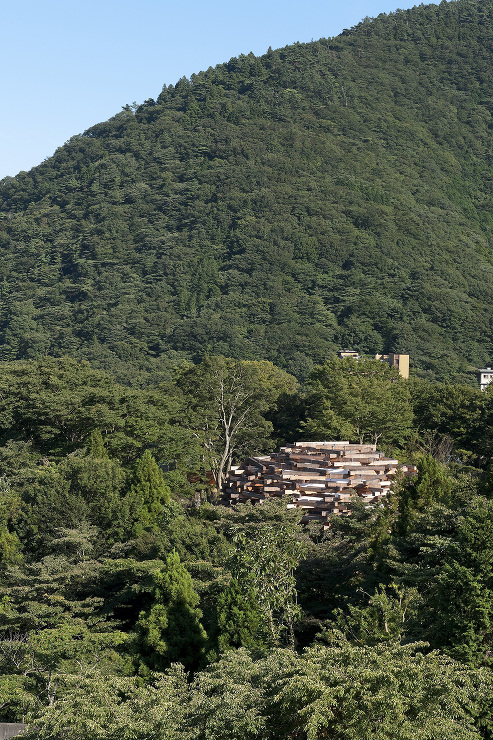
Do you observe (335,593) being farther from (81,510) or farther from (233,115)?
(233,115)

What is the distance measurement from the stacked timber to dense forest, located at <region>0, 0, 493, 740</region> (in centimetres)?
201

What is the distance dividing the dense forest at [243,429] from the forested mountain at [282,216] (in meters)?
0.47

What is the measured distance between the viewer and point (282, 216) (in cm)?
11375

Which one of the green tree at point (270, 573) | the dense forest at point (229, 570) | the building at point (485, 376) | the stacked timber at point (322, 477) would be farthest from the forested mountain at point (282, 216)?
the green tree at point (270, 573)

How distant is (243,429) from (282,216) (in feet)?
236

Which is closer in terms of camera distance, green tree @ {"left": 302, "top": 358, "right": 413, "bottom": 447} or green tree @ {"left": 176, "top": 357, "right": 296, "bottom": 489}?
green tree @ {"left": 302, "top": 358, "right": 413, "bottom": 447}

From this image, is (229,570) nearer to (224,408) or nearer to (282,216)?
(224,408)

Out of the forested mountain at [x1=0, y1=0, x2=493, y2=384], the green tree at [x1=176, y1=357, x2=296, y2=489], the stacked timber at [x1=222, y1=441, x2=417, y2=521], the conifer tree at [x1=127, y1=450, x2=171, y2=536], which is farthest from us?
the forested mountain at [x1=0, y1=0, x2=493, y2=384]

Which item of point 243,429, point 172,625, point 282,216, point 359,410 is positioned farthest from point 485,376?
point 172,625

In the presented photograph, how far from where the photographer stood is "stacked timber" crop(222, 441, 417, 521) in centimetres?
3200

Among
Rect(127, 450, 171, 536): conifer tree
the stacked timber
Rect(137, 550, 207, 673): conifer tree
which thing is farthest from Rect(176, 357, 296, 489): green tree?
Rect(137, 550, 207, 673): conifer tree

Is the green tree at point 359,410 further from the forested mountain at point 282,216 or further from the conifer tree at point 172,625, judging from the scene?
the forested mountain at point 282,216

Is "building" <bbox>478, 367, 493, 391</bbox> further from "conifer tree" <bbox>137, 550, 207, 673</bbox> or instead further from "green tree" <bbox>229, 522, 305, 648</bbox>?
"green tree" <bbox>229, 522, 305, 648</bbox>

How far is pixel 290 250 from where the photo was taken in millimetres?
108125
